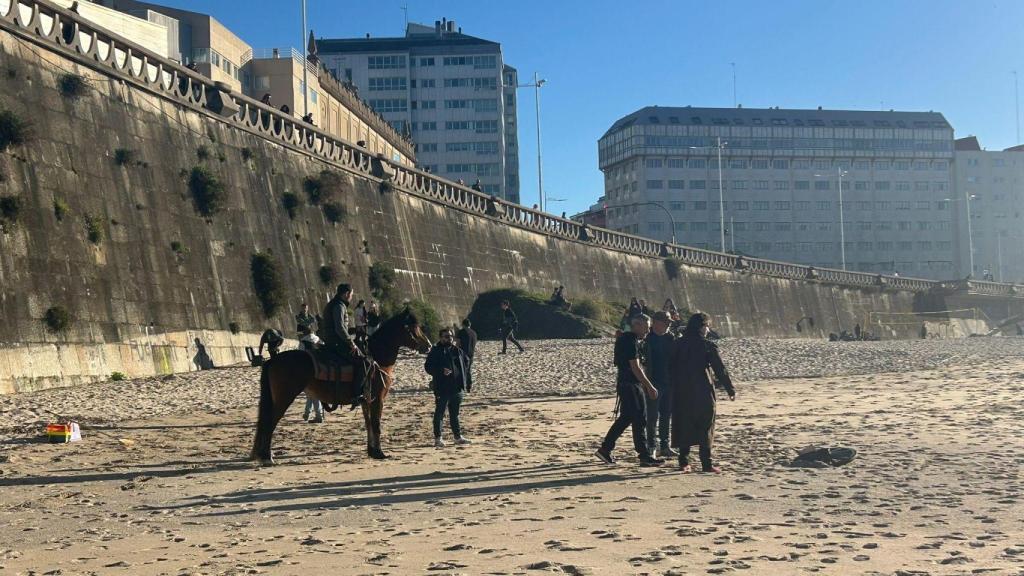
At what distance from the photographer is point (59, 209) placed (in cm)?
2386

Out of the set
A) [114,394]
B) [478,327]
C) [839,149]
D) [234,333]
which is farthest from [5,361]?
[839,149]

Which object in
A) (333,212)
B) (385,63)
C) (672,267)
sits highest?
(385,63)

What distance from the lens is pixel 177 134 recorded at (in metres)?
29.9

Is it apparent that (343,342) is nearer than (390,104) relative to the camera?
Yes

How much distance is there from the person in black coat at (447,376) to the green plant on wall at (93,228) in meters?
12.0

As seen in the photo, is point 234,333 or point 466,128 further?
point 466,128

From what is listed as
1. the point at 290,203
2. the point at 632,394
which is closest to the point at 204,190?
the point at 290,203

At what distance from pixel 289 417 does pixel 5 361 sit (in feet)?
18.7

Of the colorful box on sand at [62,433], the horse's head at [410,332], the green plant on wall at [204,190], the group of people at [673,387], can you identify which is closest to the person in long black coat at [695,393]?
the group of people at [673,387]

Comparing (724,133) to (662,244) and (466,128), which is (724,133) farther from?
(662,244)

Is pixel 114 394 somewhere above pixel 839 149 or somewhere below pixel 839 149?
below

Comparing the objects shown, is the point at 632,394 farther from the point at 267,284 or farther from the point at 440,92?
the point at 440,92

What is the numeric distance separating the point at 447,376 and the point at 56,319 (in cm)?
1066

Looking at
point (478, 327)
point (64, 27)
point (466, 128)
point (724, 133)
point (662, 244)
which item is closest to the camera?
point (64, 27)
